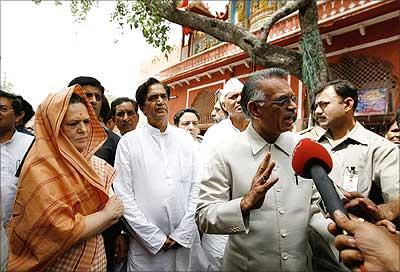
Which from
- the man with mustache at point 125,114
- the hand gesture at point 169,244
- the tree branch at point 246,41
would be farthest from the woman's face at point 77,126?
the tree branch at point 246,41

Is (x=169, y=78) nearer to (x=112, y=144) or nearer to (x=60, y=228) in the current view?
(x=112, y=144)

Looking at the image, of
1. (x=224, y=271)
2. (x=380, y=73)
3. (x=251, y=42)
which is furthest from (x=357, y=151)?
(x=380, y=73)

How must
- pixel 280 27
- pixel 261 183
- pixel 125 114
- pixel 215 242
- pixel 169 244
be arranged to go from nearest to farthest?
pixel 261 183, pixel 169 244, pixel 215 242, pixel 125 114, pixel 280 27

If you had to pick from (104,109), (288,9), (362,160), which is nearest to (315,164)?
(362,160)

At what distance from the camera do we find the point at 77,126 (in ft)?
6.28

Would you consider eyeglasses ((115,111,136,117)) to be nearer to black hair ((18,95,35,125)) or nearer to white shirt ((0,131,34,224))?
black hair ((18,95,35,125))

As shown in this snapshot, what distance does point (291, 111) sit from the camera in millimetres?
1553

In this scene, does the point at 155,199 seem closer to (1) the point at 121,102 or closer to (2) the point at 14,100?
(2) the point at 14,100

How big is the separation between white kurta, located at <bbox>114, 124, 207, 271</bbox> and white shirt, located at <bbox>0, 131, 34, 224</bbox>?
63 centimetres

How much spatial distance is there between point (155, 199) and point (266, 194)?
1.07 meters

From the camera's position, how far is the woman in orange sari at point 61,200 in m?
1.62

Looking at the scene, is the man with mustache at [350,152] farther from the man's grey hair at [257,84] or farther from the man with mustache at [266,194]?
the man's grey hair at [257,84]

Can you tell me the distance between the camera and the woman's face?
189 cm

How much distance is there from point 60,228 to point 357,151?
1.46 meters
